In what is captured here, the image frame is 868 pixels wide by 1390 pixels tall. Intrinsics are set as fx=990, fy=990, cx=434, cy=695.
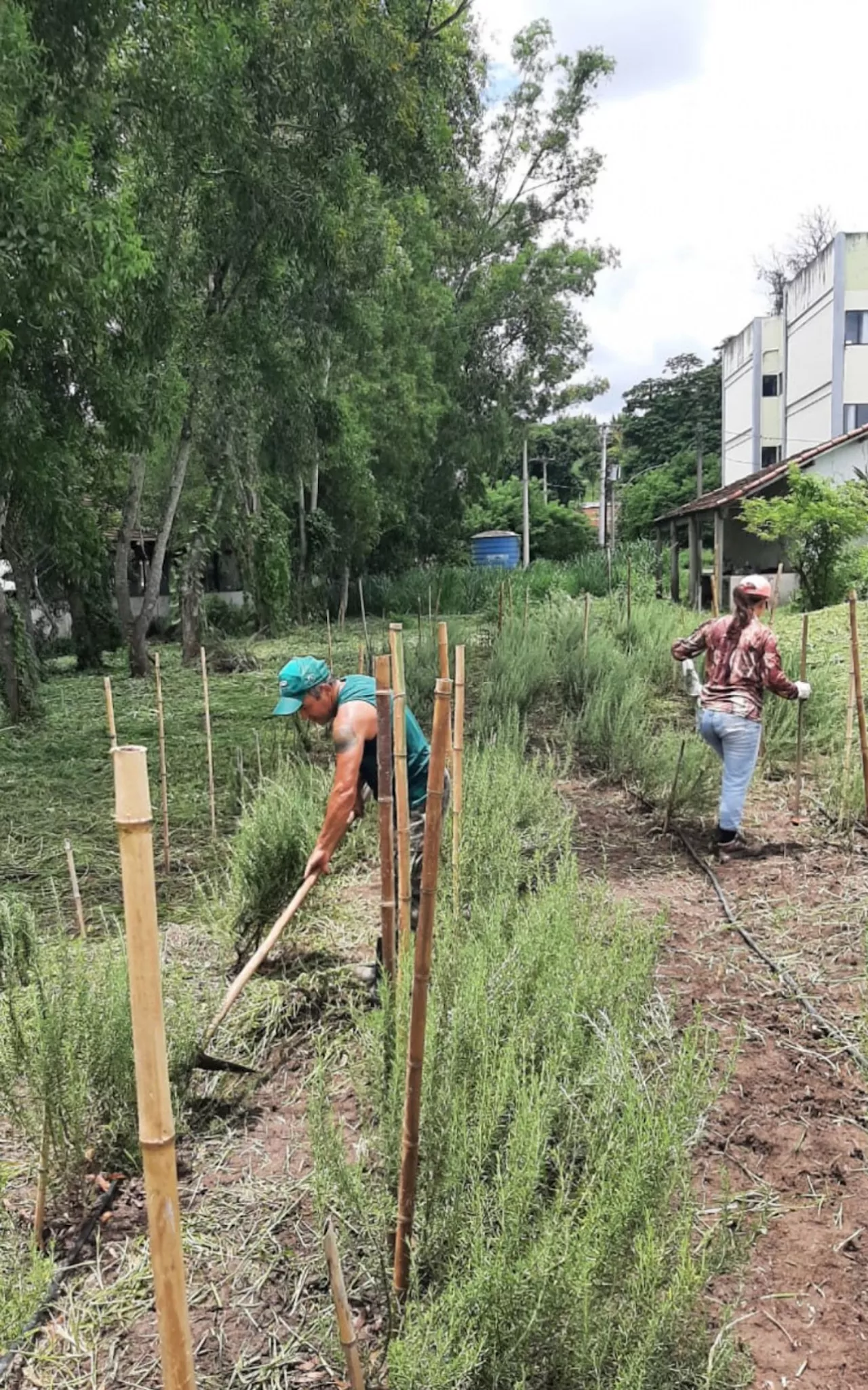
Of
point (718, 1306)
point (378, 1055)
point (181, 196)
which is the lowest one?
point (718, 1306)

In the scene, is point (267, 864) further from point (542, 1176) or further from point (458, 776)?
point (542, 1176)

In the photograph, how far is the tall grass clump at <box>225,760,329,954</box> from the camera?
3461 millimetres

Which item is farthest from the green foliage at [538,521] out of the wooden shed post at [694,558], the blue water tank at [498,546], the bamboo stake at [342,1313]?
the bamboo stake at [342,1313]

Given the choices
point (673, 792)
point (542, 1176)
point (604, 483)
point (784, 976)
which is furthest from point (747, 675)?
point (604, 483)

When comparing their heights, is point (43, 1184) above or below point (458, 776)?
below

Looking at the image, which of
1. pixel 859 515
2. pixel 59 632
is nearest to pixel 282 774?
pixel 859 515

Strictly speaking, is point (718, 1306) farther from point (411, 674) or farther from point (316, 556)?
point (316, 556)

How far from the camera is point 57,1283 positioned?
194 cm

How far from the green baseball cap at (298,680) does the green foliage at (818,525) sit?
496 inches

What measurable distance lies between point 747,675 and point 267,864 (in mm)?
2636

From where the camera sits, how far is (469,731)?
266 inches

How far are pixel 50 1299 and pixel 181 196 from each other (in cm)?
750

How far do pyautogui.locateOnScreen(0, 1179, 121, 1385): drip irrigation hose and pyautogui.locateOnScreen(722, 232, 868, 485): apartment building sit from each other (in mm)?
21606

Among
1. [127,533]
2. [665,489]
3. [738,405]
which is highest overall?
[738,405]
